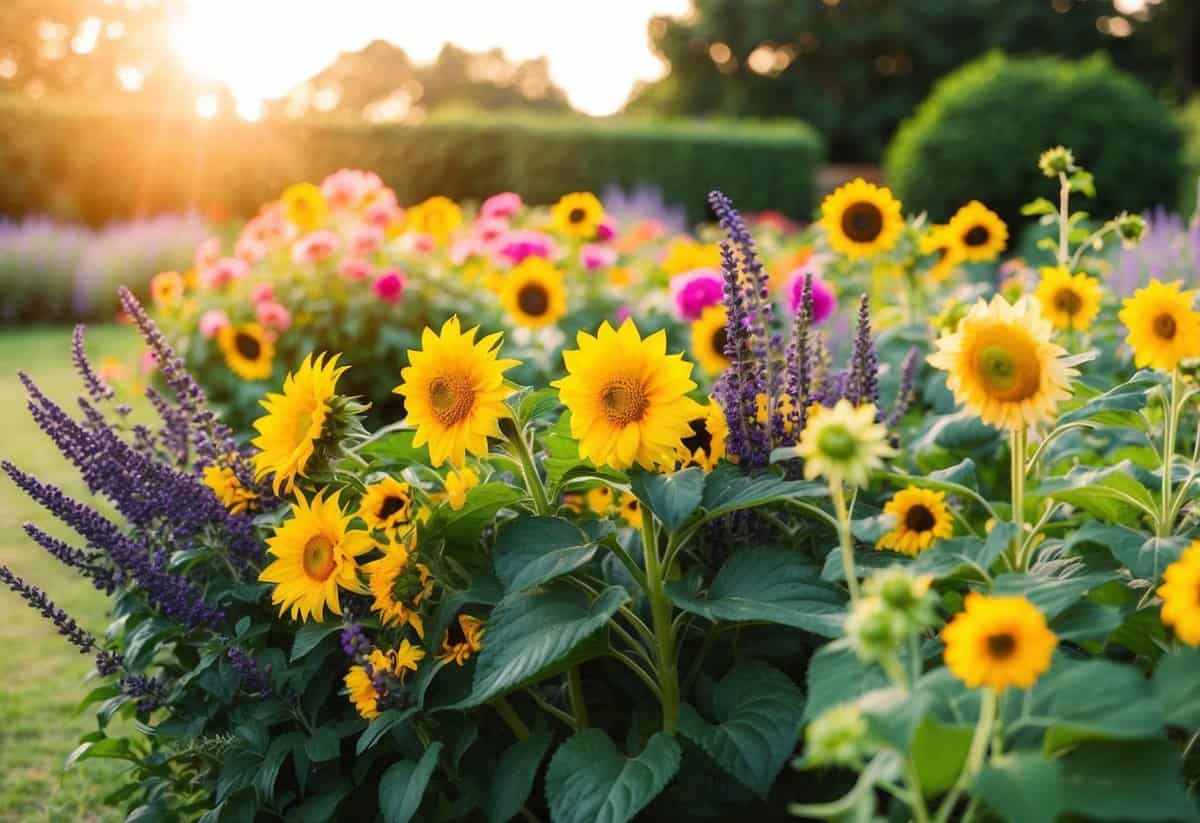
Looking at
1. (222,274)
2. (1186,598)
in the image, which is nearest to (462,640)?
(1186,598)

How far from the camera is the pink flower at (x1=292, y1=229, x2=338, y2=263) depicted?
458 centimetres

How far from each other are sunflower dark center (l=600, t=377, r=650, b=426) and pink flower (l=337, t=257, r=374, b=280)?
10.6 feet

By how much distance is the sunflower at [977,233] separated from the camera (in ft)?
10.3

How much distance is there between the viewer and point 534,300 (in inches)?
148

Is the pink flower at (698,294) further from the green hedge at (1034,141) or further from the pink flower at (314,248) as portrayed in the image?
the green hedge at (1034,141)

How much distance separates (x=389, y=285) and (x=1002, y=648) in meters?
3.66

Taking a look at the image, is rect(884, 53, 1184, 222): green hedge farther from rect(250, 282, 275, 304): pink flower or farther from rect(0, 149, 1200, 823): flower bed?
rect(0, 149, 1200, 823): flower bed

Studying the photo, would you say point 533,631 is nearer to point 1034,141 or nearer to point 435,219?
point 435,219

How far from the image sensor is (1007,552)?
1.62 meters

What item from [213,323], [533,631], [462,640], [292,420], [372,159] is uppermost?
[292,420]

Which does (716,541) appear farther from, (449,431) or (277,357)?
(277,357)

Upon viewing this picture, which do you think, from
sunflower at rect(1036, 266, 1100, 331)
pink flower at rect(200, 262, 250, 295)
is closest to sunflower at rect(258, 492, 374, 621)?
sunflower at rect(1036, 266, 1100, 331)

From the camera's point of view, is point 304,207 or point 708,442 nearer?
point 708,442

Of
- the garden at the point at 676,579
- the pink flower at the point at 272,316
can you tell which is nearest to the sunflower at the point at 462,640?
the garden at the point at 676,579
